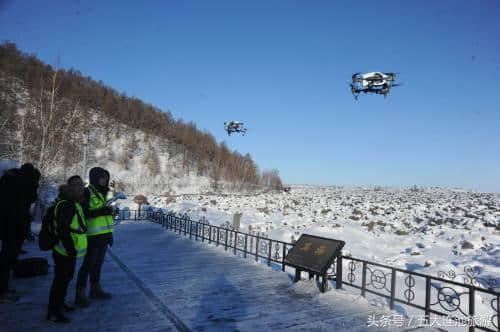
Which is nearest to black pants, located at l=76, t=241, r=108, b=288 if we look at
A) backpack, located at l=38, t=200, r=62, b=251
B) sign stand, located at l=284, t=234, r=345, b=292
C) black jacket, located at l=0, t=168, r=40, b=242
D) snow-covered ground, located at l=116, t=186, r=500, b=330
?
backpack, located at l=38, t=200, r=62, b=251

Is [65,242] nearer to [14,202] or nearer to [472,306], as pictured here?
[14,202]

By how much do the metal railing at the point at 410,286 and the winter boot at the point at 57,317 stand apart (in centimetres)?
479

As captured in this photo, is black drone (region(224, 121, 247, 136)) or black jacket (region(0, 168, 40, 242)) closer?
black jacket (region(0, 168, 40, 242))

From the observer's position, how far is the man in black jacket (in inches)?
210

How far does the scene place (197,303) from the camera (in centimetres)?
585

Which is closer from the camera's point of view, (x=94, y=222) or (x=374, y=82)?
(x=94, y=222)

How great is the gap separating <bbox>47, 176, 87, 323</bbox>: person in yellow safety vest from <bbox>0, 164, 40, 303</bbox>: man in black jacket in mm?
1426

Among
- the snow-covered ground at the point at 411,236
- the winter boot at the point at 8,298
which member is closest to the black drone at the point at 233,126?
the snow-covered ground at the point at 411,236

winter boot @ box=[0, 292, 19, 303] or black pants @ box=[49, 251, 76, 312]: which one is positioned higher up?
black pants @ box=[49, 251, 76, 312]

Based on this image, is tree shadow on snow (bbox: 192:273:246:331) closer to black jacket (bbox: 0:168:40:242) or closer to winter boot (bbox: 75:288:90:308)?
winter boot (bbox: 75:288:90:308)

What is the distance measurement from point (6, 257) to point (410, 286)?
734 centimetres

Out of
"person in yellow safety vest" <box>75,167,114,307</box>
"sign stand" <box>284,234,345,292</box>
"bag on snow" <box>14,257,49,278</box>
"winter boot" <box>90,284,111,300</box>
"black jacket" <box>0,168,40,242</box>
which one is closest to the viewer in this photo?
"person in yellow safety vest" <box>75,167,114,307</box>

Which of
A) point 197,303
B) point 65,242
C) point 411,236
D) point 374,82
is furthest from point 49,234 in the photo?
point 411,236

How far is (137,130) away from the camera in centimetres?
6244
